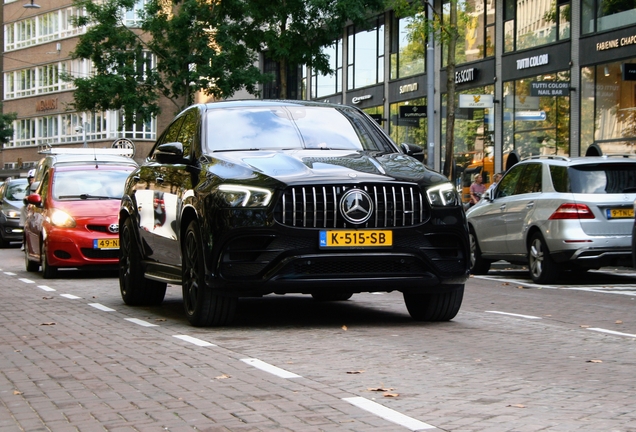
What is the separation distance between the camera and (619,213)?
15828 mm

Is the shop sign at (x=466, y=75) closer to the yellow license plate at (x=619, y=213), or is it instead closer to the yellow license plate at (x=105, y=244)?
the yellow license plate at (x=619, y=213)

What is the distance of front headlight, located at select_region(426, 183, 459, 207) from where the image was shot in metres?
9.31

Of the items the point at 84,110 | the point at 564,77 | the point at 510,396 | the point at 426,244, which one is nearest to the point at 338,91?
the point at 84,110

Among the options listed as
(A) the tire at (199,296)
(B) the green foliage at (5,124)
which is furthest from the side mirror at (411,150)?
(B) the green foliage at (5,124)

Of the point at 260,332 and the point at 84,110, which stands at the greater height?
the point at 84,110

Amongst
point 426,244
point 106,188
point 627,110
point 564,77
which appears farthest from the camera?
point 564,77

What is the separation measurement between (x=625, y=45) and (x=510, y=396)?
25.2 m

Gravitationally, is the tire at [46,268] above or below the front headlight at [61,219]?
below

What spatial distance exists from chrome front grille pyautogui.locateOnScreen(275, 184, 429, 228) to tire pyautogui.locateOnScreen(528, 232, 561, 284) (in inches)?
298

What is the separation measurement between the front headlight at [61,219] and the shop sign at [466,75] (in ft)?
73.4

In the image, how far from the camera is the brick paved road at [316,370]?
5.69 meters

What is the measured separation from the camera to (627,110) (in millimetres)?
29906

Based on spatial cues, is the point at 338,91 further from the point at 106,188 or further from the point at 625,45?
the point at 106,188

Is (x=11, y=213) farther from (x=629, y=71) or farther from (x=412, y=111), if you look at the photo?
(x=629, y=71)
